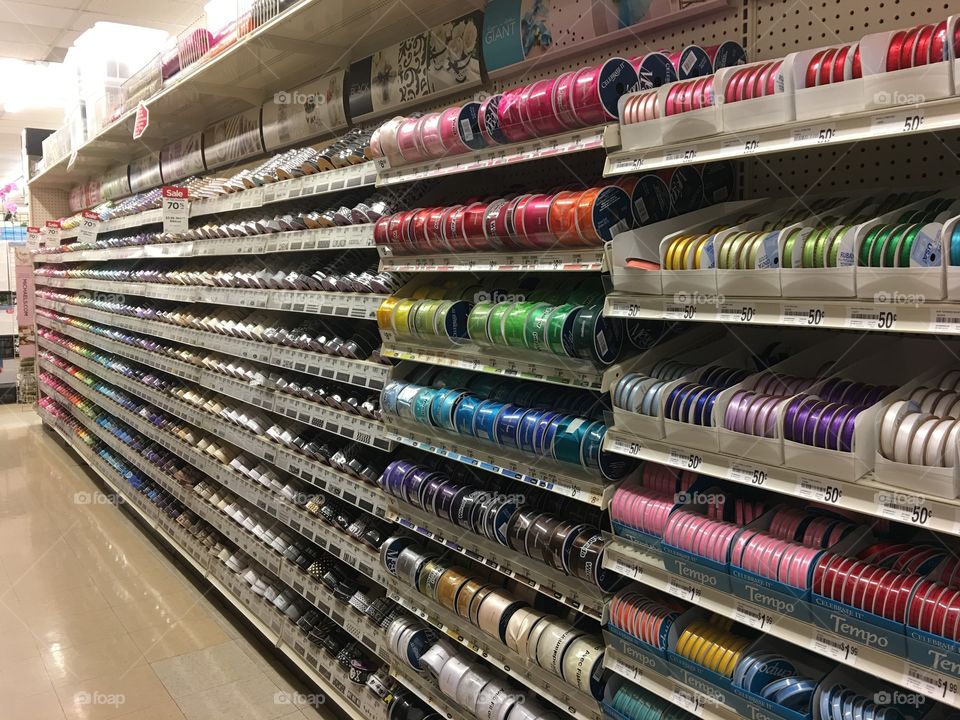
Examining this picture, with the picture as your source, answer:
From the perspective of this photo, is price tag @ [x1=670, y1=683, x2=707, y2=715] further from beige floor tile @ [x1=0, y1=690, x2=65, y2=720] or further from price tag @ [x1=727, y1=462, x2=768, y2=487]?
beige floor tile @ [x1=0, y1=690, x2=65, y2=720]

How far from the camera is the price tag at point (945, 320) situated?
3.81ft

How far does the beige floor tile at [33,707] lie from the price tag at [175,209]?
240cm

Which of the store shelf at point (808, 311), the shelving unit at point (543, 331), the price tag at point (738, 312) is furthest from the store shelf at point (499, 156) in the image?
the price tag at point (738, 312)

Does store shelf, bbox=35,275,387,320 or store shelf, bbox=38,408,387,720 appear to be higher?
store shelf, bbox=35,275,387,320

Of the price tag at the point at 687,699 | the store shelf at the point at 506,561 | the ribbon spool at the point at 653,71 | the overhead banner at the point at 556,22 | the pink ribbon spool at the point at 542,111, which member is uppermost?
the overhead banner at the point at 556,22

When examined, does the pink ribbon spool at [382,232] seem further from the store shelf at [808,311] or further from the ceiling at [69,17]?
the ceiling at [69,17]

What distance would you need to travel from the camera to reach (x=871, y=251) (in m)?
1.28

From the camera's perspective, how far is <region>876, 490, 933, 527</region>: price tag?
3.96ft

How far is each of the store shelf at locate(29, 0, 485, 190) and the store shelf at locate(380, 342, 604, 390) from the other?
46.5 inches

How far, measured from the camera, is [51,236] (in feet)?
25.7

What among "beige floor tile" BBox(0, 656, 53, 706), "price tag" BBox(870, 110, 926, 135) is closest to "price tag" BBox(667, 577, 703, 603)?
"price tag" BBox(870, 110, 926, 135)

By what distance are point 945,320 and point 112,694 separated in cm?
347

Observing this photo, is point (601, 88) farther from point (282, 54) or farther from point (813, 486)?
point (282, 54)

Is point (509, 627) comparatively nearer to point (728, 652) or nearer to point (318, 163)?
point (728, 652)
